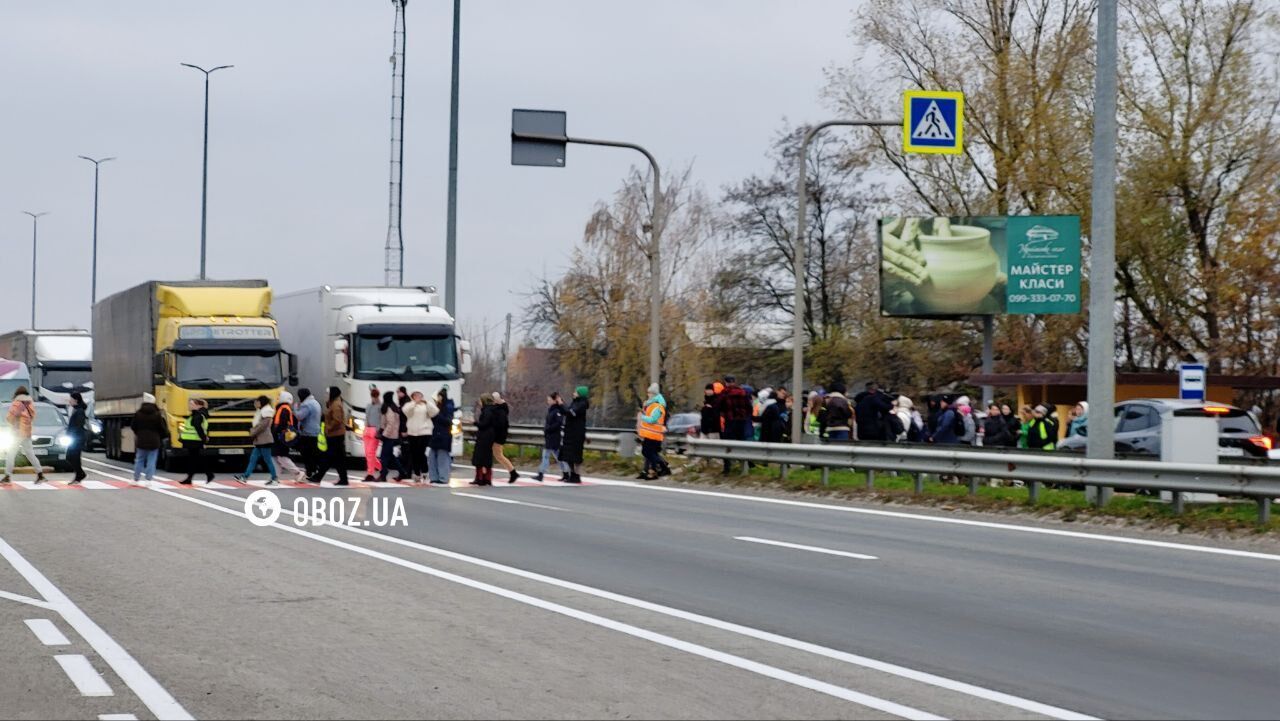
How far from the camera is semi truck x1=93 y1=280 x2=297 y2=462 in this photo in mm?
33125

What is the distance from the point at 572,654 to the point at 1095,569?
6499 mm

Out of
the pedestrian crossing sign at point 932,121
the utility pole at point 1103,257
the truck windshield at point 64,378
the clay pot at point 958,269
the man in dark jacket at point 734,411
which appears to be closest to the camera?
the utility pole at point 1103,257

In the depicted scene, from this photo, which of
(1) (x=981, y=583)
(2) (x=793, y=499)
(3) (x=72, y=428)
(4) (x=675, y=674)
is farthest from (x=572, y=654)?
(3) (x=72, y=428)

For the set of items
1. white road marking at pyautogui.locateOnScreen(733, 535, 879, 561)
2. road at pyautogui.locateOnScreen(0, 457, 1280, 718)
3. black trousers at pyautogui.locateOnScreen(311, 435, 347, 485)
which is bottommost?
road at pyautogui.locateOnScreen(0, 457, 1280, 718)

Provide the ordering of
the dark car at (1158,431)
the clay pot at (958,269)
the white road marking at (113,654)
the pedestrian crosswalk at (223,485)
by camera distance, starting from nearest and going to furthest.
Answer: the white road marking at (113,654)
the dark car at (1158,431)
the pedestrian crosswalk at (223,485)
the clay pot at (958,269)

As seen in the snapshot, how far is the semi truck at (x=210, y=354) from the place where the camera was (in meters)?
33.1

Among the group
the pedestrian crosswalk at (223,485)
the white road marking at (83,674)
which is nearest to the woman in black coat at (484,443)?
the pedestrian crosswalk at (223,485)

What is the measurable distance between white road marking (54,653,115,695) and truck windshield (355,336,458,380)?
2382 cm

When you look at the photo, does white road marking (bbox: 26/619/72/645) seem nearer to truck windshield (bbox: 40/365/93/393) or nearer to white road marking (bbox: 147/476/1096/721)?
white road marking (bbox: 147/476/1096/721)

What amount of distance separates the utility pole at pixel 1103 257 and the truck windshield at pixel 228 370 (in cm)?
1811

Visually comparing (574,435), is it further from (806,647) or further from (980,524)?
(806,647)

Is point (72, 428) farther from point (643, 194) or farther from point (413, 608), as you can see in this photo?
point (643, 194)

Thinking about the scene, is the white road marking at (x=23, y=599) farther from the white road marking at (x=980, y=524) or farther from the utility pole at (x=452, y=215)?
the utility pole at (x=452, y=215)

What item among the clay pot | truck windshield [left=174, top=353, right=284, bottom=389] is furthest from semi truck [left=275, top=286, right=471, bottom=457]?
the clay pot
